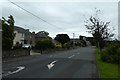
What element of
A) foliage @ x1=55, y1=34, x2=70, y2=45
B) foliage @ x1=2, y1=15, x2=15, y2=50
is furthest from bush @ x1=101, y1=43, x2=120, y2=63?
foliage @ x1=55, y1=34, x2=70, y2=45

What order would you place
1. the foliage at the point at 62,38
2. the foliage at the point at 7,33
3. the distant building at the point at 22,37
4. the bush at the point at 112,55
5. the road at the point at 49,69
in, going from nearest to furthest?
the road at the point at 49,69 < the bush at the point at 112,55 < the foliage at the point at 7,33 < the distant building at the point at 22,37 < the foliage at the point at 62,38

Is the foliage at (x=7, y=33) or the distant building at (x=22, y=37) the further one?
the distant building at (x=22, y=37)

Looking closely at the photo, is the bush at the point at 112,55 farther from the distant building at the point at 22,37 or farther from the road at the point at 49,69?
the distant building at the point at 22,37

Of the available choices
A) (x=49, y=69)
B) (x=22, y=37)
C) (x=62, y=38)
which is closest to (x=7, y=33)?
(x=49, y=69)

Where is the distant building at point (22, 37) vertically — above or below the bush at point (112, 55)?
above

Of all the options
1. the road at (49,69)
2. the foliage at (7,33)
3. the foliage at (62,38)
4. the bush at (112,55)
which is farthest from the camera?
the foliage at (62,38)

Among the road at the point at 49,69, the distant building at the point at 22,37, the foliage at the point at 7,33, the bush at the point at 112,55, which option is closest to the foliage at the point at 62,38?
the distant building at the point at 22,37

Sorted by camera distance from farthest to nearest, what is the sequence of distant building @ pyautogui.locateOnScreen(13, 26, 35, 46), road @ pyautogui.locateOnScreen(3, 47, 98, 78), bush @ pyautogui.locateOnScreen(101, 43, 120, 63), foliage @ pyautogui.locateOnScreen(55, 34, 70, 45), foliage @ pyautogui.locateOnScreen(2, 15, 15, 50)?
foliage @ pyautogui.locateOnScreen(55, 34, 70, 45) → distant building @ pyautogui.locateOnScreen(13, 26, 35, 46) → foliage @ pyautogui.locateOnScreen(2, 15, 15, 50) → bush @ pyautogui.locateOnScreen(101, 43, 120, 63) → road @ pyautogui.locateOnScreen(3, 47, 98, 78)

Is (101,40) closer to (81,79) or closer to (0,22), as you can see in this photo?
(0,22)

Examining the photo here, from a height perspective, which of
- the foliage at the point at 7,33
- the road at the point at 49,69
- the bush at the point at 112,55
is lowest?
the road at the point at 49,69

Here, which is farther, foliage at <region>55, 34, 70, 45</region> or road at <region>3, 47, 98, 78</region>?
foliage at <region>55, 34, 70, 45</region>

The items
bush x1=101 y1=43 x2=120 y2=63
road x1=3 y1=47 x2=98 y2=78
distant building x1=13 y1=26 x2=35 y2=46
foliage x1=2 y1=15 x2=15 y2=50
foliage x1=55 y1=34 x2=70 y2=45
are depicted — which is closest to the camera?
road x1=3 y1=47 x2=98 y2=78

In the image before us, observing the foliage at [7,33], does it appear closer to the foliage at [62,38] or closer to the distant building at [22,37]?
the distant building at [22,37]

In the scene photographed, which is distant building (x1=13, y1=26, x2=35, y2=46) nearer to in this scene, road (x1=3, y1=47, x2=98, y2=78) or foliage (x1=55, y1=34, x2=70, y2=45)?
foliage (x1=55, y1=34, x2=70, y2=45)
